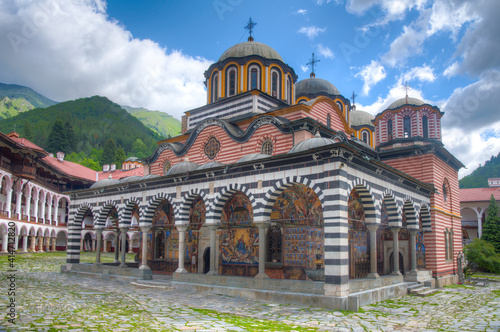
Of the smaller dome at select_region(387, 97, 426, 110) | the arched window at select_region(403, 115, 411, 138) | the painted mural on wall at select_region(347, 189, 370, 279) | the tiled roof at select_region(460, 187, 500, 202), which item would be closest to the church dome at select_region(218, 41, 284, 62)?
the smaller dome at select_region(387, 97, 426, 110)

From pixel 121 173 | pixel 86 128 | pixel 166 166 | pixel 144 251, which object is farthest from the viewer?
pixel 86 128

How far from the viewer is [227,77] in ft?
66.6

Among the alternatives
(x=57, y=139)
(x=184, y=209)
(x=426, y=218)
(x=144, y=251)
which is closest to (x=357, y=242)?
(x=426, y=218)

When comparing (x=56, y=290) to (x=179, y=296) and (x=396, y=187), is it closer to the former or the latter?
(x=179, y=296)

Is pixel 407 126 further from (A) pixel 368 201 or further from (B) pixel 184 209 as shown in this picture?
(B) pixel 184 209

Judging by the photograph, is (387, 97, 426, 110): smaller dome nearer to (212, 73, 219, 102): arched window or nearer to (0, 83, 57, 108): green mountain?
(212, 73, 219, 102): arched window

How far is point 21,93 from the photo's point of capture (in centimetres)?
12625

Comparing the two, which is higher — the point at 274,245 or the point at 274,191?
the point at 274,191

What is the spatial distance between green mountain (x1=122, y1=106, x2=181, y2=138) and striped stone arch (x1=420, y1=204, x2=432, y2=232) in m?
145

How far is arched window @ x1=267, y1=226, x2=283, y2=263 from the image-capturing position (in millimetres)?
14872

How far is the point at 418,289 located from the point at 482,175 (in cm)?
5220

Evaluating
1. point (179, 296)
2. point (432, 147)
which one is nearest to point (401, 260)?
point (432, 147)

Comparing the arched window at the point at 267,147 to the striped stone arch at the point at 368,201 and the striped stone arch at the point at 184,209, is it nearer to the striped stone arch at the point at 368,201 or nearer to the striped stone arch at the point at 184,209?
the striped stone arch at the point at 184,209

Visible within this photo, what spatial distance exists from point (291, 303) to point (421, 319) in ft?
10.5
